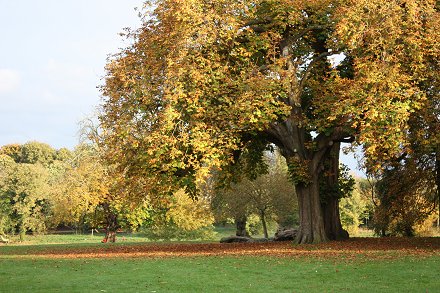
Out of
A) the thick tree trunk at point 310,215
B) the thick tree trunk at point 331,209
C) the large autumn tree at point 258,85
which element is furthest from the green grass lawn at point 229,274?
the thick tree trunk at point 331,209

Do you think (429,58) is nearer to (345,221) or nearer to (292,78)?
(292,78)

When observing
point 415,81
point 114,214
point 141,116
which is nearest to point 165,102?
point 141,116

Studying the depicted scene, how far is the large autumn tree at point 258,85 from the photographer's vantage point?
83.7ft

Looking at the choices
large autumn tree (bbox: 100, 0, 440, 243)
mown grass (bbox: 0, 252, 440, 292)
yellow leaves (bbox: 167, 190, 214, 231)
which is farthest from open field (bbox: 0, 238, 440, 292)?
yellow leaves (bbox: 167, 190, 214, 231)

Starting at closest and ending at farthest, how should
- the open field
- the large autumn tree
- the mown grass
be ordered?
1. the mown grass
2. the open field
3. the large autumn tree

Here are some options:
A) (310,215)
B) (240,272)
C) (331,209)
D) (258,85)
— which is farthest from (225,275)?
(331,209)

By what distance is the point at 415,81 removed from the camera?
26203 mm

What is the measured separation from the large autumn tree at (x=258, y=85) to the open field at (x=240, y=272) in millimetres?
4342

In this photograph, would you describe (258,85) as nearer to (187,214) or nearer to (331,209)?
(331,209)

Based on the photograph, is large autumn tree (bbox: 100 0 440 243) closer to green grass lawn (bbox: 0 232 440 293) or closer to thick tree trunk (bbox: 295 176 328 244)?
thick tree trunk (bbox: 295 176 328 244)

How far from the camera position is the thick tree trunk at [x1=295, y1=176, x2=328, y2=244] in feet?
103

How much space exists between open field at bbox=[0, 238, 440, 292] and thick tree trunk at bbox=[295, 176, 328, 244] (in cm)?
376

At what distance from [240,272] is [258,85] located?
9.90 m

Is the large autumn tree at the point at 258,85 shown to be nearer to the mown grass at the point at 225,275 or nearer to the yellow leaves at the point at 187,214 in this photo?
the mown grass at the point at 225,275
